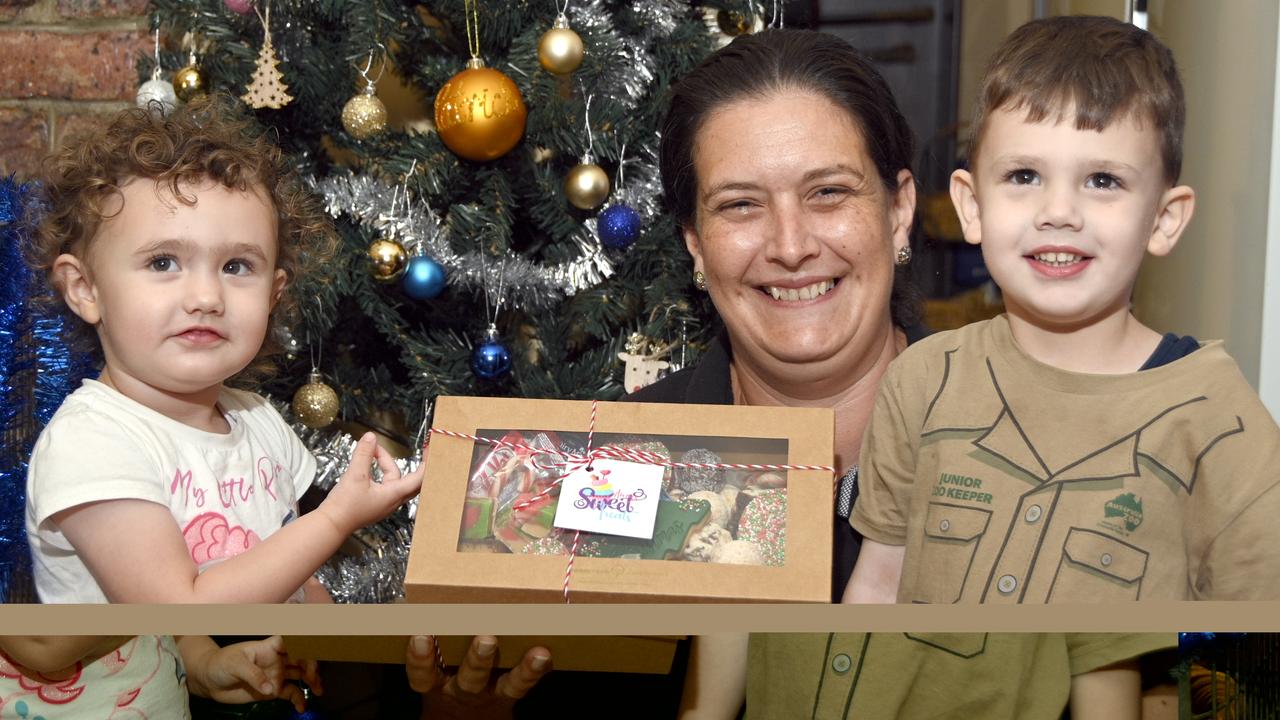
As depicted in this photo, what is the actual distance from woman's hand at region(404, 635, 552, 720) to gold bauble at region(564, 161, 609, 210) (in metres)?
0.89

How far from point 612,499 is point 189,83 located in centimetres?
99

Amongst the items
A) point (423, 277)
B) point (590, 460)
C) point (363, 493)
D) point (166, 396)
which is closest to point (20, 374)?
A: point (166, 396)

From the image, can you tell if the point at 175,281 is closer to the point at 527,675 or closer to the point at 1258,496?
the point at 527,675

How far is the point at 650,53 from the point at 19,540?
3.43 ft

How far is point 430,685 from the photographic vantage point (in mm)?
936

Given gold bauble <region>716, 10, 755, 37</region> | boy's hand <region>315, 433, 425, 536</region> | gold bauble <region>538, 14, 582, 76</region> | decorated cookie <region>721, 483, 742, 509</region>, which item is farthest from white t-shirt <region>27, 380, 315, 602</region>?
gold bauble <region>716, 10, 755, 37</region>

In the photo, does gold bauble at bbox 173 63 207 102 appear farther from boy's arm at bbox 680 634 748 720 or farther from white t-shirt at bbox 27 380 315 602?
boy's arm at bbox 680 634 748 720

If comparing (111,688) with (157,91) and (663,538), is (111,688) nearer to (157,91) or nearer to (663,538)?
(663,538)

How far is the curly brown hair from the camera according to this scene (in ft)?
3.73

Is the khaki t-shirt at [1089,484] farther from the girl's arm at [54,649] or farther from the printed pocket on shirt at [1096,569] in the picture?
the girl's arm at [54,649]

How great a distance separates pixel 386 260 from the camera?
1671mm

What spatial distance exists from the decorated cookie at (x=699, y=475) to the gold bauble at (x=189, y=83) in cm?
99

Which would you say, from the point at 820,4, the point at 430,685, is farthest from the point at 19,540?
the point at 820,4

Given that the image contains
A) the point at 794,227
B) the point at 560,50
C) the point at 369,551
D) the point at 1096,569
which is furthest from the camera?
the point at 369,551
